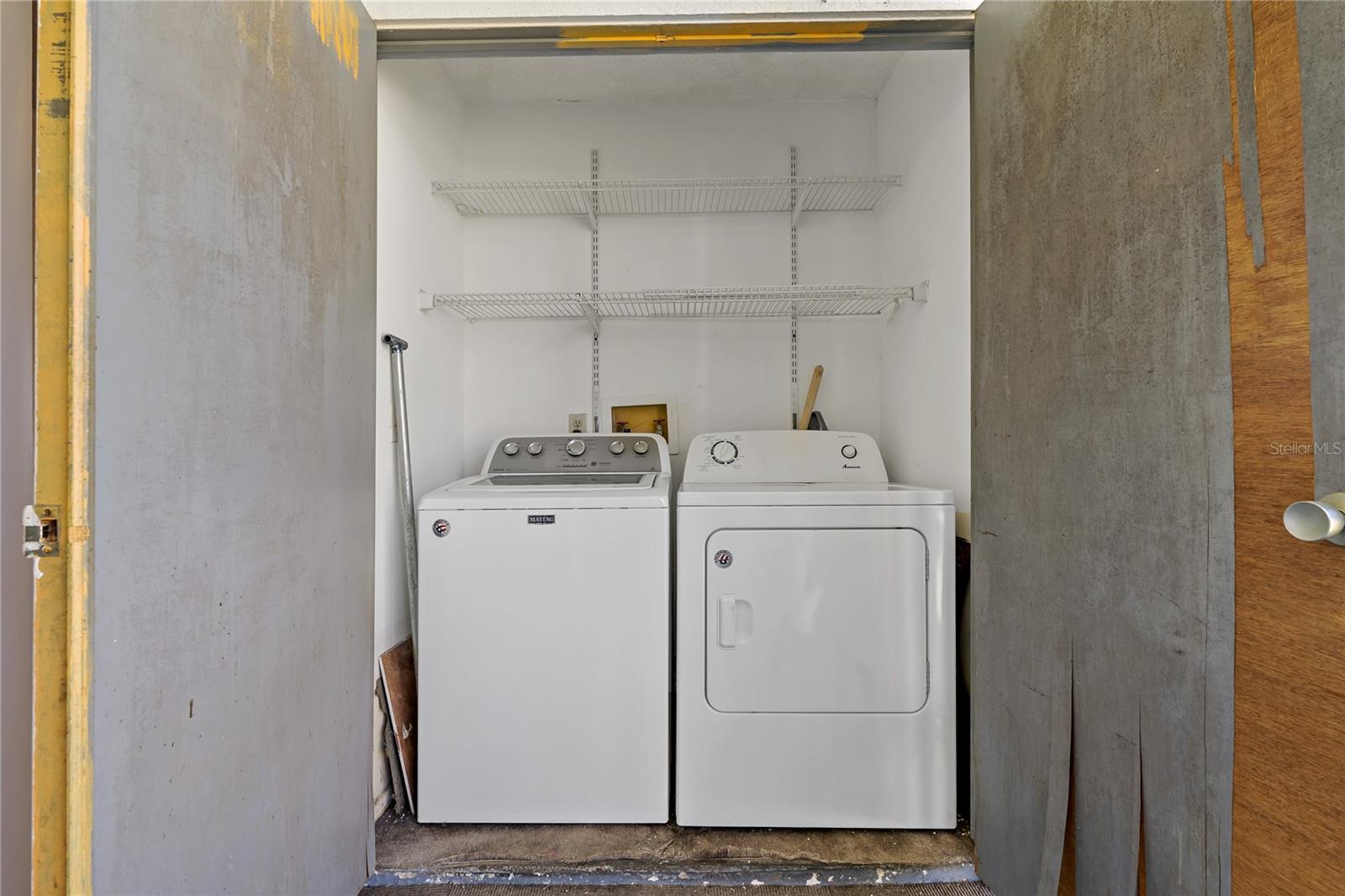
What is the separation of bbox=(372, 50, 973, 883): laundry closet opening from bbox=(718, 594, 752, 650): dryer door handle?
41 cm

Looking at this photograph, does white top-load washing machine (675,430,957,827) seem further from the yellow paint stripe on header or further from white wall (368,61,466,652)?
the yellow paint stripe on header

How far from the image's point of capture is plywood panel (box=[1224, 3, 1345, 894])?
2.13 feet

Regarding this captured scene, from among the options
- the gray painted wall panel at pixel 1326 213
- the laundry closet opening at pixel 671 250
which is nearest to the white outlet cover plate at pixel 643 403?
the laundry closet opening at pixel 671 250

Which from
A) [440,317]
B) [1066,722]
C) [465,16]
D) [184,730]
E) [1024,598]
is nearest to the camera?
[184,730]

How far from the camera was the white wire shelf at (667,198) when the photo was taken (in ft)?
6.96

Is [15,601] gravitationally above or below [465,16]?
below

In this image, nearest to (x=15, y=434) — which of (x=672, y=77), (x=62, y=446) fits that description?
(x=62, y=446)

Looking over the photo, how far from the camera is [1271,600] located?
706 mm

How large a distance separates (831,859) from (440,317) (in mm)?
2024

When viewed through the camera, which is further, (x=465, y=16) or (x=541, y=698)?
(x=541, y=698)

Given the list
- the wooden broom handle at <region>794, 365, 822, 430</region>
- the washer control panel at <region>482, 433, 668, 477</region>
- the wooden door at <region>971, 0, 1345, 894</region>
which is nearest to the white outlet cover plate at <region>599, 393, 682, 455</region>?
the washer control panel at <region>482, 433, 668, 477</region>

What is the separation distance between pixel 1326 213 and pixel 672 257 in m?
1.93

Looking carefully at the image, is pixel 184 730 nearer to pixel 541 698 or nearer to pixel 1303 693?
pixel 541 698

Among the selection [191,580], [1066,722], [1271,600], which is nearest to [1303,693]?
[1271,600]
